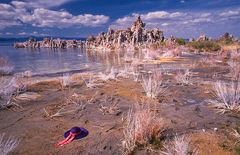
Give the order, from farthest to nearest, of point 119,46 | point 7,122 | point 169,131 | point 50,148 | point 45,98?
point 119,46 < point 45,98 < point 7,122 < point 169,131 < point 50,148

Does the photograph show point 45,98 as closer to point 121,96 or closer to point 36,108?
point 36,108

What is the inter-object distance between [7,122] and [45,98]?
267 centimetres

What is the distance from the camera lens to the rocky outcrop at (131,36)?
56.5 metres

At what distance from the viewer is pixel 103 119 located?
7422 mm

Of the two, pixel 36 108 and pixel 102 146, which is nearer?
pixel 102 146

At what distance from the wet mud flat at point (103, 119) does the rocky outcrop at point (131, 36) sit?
44.6m

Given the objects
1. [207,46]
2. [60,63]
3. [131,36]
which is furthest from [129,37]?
[60,63]

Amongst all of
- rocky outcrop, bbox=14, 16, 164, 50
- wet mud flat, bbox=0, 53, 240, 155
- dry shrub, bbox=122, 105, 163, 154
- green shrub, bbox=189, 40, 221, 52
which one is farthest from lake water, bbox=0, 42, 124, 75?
rocky outcrop, bbox=14, 16, 164, 50

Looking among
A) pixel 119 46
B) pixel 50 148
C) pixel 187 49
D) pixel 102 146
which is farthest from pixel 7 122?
pixel 119 46

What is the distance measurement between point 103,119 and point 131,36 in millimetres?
51856

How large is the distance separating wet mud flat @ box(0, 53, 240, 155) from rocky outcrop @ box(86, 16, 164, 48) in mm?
44618

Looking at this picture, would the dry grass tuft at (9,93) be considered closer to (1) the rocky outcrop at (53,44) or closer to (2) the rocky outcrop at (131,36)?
(2) the rocky outcrop at (131,36)

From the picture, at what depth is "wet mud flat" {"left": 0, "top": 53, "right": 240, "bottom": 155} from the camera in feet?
18.8

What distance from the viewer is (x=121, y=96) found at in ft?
32.8
